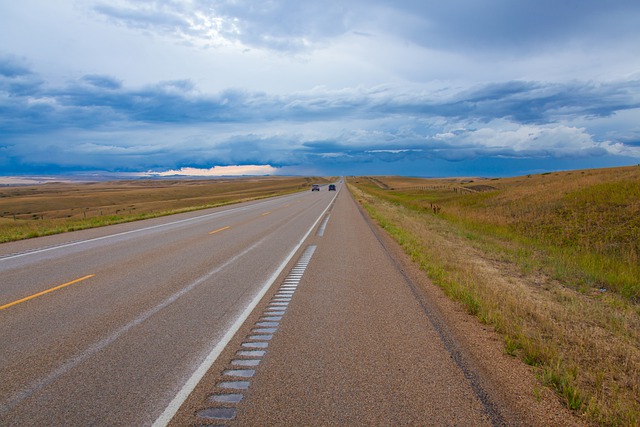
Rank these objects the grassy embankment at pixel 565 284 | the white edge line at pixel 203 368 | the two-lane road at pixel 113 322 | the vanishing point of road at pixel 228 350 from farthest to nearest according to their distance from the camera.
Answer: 1. the grassy embankment at pixel 565 284
2. the two-lane road at pixel 113 322
3. the vanishing point of road at pixel 228 350
4. the white edge line at pixel 203 368

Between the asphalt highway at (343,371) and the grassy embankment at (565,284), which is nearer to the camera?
the asphalt highway at (343,371)

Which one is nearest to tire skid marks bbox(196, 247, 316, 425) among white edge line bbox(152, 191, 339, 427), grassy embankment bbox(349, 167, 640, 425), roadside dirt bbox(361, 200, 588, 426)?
white edge line bbox(152, 191, 339, 427)

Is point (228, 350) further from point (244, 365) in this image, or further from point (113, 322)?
point (113, 322)

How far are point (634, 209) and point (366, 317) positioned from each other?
1459 cm

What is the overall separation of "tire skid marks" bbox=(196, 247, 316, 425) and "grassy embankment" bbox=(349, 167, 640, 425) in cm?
274

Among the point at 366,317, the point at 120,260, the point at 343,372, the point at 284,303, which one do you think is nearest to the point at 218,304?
the point at 284,303

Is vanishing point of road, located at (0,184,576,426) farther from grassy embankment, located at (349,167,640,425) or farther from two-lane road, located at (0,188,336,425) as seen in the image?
grassy embankment, located at (349,167,640,425)

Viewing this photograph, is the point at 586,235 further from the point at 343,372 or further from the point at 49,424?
the point at 49,424

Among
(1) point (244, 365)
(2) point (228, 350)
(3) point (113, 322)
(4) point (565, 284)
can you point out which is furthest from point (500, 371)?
(4) point (565, 284)

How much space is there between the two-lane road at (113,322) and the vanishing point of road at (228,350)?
0.02m

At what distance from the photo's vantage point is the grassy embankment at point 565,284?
4191mm

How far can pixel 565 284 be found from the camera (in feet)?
29.8

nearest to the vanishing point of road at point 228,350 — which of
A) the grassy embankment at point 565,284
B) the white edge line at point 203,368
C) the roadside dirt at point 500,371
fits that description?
the white edge line at point 203,368

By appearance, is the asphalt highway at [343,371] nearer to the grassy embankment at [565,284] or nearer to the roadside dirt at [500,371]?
the roadside dirt at [500,371]
